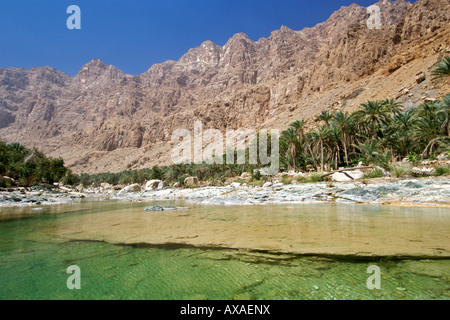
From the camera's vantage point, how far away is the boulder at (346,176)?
55.7ft

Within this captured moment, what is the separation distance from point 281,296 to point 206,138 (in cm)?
9656

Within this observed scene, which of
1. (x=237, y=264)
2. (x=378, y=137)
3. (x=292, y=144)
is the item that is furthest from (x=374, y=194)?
(x=292, y=144)

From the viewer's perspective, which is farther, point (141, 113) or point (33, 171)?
point (141, 113)

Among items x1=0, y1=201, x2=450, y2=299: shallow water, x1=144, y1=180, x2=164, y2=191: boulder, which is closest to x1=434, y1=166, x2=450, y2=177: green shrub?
x1=0, y1=201, x2=450, y2=299: shallow water

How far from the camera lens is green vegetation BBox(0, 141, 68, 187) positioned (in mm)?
30859

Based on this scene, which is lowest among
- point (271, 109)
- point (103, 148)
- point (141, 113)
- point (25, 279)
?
point (25, 279)

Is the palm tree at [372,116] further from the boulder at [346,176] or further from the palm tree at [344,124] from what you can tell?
the boulder at [346,176]

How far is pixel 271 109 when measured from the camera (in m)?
91.8

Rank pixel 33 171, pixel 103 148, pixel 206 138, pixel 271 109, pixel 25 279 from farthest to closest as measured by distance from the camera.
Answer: pixel 103 148 → pixel 206 138 → pixel 271 109 → pixel 33 171 → pixel 25 279

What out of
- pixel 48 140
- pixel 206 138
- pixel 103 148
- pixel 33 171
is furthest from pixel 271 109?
pixel 48 140

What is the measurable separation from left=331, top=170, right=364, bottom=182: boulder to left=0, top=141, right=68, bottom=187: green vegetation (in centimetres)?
3638

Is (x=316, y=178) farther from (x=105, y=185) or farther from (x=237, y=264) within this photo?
(x=105, y=185)

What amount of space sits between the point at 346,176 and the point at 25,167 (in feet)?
129
